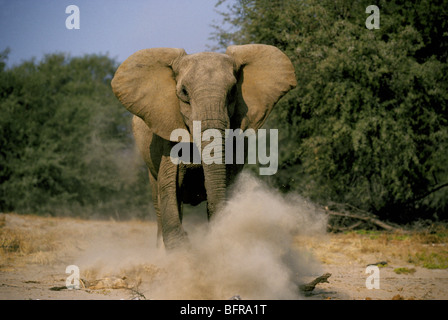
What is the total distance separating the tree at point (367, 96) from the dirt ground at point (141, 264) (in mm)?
1888

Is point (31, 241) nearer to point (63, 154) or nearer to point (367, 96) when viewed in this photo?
point (367, 96)

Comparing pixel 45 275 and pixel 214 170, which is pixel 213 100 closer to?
pixel 214 170

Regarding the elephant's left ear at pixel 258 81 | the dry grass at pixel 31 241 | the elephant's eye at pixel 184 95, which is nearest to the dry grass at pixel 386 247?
the elephant's left ear at pixel 258 81

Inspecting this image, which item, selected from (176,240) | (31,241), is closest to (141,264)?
(176,240)

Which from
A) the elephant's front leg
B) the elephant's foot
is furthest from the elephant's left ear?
the elephant's foot

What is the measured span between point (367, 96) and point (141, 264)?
776 cm

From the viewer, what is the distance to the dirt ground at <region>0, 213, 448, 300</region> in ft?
19.2

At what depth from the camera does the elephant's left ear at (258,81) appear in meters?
6.81

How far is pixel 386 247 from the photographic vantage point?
987 cm

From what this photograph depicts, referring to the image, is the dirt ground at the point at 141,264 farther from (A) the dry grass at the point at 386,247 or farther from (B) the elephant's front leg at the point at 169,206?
(B) the elephant's front leg at the point at 169,206

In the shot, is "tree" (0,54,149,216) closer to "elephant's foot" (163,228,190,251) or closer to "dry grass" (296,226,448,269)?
"dry grass" (296,226,448,269)

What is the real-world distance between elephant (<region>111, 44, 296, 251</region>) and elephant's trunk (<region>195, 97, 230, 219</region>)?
1cm
